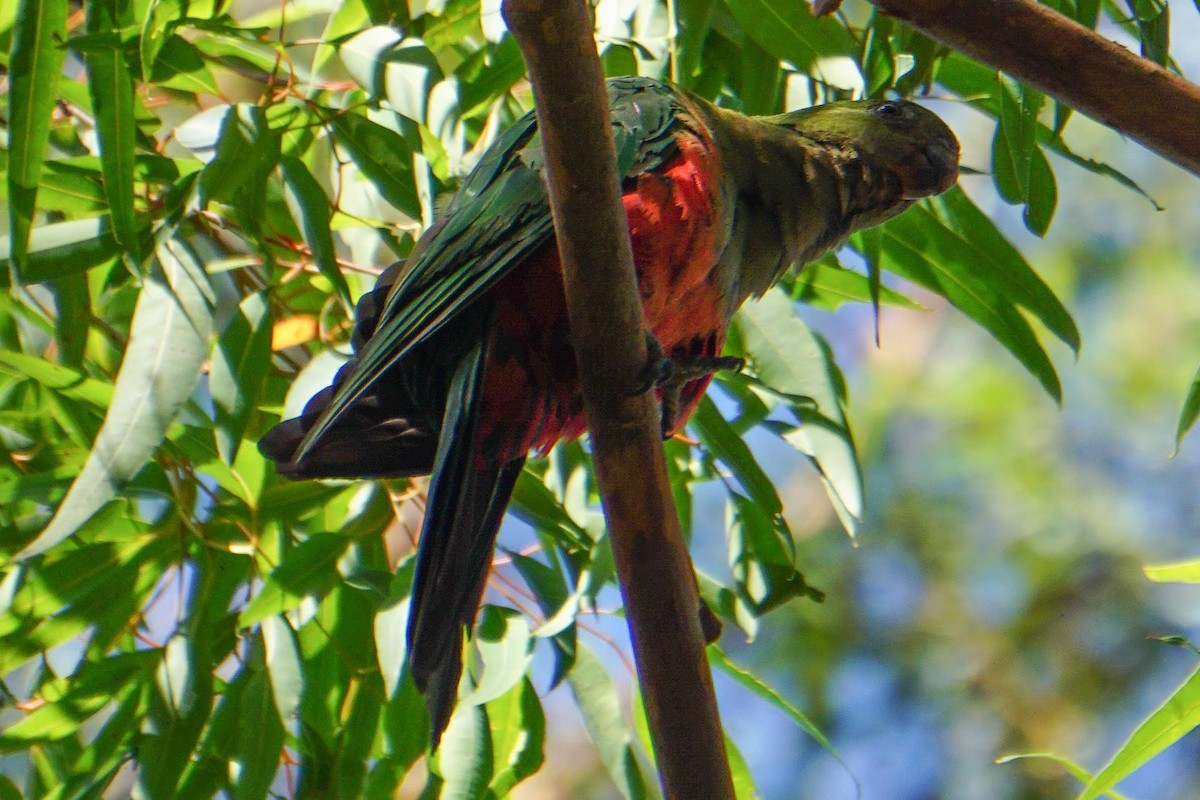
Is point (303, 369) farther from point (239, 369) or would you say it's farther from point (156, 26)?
point (156, 26)

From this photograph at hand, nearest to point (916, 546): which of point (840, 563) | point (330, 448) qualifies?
point (840, 563)

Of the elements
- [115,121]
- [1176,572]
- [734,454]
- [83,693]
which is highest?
[115,121]

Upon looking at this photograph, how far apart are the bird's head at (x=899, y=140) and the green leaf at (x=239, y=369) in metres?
0.88

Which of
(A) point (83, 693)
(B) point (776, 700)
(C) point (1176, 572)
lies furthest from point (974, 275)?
(A) point (83, 693)

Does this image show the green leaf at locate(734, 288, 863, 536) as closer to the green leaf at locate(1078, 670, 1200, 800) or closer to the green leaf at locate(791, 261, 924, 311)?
the green leaf at locate(791, 261, 924, 311)

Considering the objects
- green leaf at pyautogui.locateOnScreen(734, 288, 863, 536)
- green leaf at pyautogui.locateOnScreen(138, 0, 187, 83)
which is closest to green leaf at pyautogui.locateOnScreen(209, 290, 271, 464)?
green leaf at pyautogui.locateOnScreen(138, 0, 187, 83)

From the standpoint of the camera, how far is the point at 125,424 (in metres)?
1.71

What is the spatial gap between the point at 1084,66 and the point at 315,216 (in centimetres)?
109

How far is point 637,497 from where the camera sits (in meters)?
1.35

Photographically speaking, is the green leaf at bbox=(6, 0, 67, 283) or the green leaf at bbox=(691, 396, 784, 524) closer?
the green leaf at bbox=(6, 0, 67, 283)

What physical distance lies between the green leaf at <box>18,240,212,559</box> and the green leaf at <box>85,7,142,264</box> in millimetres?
105

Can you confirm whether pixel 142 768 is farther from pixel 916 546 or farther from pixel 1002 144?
pixel 916 546

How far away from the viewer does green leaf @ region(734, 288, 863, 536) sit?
1.95 meters

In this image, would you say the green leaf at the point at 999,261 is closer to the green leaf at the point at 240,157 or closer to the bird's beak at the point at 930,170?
the bird's beak at the point at 930,170
